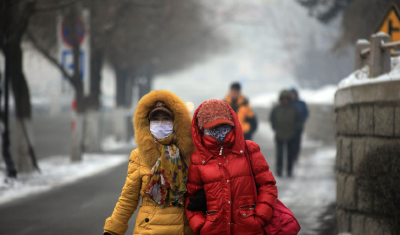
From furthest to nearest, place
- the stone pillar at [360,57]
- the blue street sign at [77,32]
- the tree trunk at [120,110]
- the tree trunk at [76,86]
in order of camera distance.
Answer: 1. the tree trunk at [120,110]
2. the blue street sign at [77,32]
3. the tree trunk at [76,86]
4. the stone pillar at [360,57]

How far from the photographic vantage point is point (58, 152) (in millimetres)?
15242

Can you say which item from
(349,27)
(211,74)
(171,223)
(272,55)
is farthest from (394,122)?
(211,74)

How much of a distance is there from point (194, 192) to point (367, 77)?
3.38m

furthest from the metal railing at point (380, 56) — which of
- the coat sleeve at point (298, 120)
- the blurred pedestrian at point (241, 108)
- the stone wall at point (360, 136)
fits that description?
the coat sleeve at point (298, 120)

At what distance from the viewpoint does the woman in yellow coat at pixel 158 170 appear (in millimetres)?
3039

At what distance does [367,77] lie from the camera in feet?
18.2

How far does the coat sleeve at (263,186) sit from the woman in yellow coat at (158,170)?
442 millimetres

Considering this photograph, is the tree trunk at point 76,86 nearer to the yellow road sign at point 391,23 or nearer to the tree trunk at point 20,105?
the tree trunk at point 20,105

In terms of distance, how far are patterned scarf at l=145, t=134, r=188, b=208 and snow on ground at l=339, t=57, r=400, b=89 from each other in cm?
268

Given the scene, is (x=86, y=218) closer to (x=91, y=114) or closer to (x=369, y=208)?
(x=369, y=208)

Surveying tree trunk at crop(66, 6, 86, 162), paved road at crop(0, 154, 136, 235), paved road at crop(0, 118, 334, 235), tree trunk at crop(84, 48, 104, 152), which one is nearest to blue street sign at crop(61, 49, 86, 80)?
tree trunk at crop(66, 6, 86, 162)

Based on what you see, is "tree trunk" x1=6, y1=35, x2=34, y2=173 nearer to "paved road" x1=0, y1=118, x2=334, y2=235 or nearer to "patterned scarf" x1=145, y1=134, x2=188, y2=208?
"paved road" x1=0, y1=118, x2=334, y2=235

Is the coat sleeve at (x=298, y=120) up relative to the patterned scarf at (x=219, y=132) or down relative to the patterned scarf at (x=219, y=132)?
down

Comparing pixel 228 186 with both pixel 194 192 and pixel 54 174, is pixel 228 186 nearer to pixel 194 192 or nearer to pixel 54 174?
pixel 194 192
